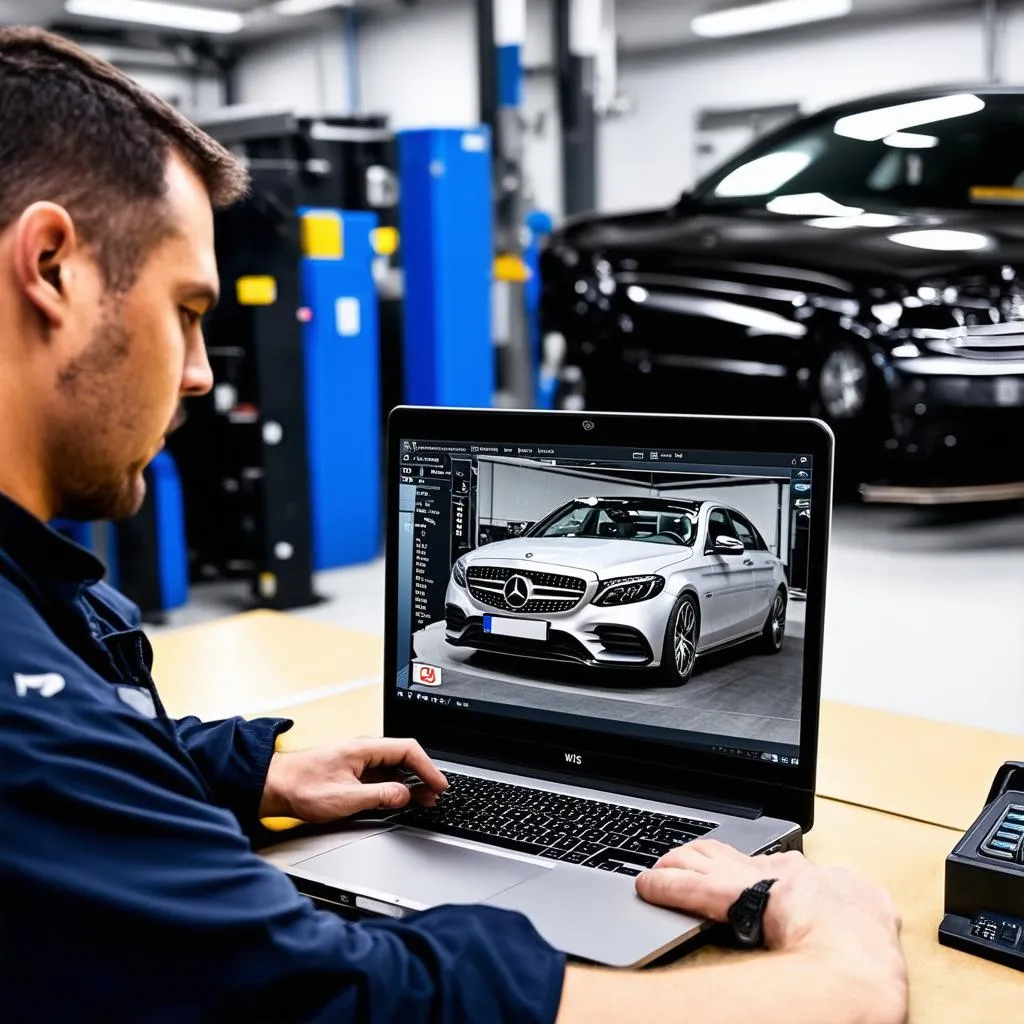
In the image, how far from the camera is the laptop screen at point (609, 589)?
110 centimetres

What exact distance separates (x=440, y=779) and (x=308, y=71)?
12928 millimetres

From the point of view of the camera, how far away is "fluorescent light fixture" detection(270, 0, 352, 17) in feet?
35.4

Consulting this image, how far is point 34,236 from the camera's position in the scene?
72cm

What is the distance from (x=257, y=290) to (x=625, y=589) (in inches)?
131

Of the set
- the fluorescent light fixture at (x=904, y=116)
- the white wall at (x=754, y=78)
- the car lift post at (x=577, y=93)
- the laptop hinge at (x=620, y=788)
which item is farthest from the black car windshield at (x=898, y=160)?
the white wall at (x=754, y=78)

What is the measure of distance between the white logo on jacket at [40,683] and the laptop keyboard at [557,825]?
1.61ft

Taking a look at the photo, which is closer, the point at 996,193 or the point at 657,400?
the point at 996,193

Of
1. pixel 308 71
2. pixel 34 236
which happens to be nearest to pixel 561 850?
pixel 34 236

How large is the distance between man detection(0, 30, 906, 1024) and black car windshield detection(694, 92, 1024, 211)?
3955 millimetres

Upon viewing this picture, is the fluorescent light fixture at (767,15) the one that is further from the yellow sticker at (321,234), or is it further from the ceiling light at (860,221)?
the yellow sticker at (321,234)

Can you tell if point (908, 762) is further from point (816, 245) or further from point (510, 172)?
point (510, 172)

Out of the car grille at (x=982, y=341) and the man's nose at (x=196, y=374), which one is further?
the car grille at (x=982, y=341)

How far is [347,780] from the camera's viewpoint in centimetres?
115

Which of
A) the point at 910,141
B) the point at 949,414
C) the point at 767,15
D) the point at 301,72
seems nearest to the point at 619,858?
the point at 949,414
